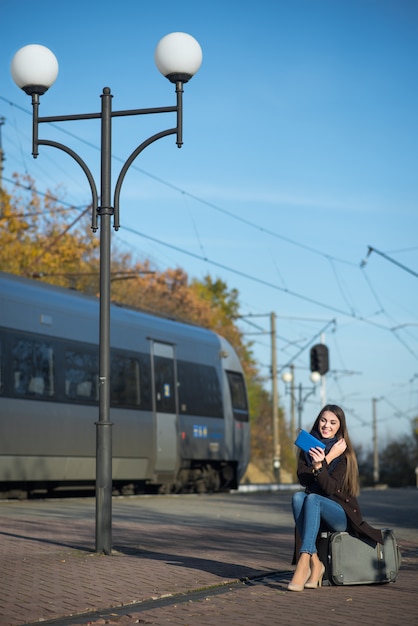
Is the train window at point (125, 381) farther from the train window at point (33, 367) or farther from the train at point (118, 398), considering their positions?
the train window at point (33, 367)

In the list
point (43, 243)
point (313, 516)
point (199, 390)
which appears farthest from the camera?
point (43, 243)

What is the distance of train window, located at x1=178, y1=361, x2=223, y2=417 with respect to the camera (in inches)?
951

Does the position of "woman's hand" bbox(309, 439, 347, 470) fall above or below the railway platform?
above

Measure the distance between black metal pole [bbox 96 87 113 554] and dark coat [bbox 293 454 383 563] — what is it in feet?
8.71

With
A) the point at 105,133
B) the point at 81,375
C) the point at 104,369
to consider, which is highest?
the point at 105,133

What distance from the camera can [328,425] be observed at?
826 centimetres

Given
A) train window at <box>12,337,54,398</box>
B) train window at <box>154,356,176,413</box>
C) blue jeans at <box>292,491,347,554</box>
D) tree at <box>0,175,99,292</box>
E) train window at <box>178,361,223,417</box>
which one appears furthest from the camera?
tree at <box>0,175,99,292</box>

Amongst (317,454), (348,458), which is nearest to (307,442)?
(317,454)

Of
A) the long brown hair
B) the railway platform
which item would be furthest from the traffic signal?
the long brown hair

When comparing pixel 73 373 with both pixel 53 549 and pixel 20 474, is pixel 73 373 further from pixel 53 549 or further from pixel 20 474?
pixel 53 549

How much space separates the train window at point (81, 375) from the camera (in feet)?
65.2

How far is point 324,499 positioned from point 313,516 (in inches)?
6.0

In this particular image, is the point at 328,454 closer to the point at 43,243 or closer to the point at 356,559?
the point at 356,559

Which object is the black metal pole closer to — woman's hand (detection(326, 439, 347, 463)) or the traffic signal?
woman's hand (detection(326, 439, 347, 463))
